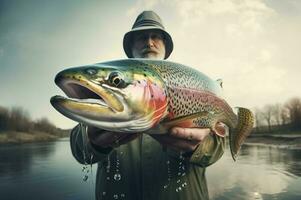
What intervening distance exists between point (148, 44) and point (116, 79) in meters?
2.17

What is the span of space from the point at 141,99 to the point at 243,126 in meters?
1.98

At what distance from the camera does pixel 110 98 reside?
6.22 feet

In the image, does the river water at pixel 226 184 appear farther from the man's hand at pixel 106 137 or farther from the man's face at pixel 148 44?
the man's hand at pixel 106 137

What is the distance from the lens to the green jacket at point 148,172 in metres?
3.28

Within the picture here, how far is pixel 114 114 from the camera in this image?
6.17 feet

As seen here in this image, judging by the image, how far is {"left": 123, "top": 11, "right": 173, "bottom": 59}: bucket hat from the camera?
4195 mm

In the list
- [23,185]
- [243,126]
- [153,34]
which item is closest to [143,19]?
[153,34]

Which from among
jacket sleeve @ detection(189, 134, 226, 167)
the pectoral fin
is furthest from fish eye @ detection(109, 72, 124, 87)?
jacket sleeve @ detection(189, 134, 226, 167)

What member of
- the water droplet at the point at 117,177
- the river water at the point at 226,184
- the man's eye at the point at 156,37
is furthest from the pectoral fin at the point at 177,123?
the river water at the point at 226,184

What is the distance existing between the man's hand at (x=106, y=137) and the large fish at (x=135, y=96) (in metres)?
0.22

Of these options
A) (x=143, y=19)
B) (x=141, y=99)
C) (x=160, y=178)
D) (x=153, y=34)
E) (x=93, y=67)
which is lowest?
(x=160, y=178)

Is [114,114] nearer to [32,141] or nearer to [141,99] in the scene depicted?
[141,99]

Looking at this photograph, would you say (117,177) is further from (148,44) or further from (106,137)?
(148,44)

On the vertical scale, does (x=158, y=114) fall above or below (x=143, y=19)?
below
